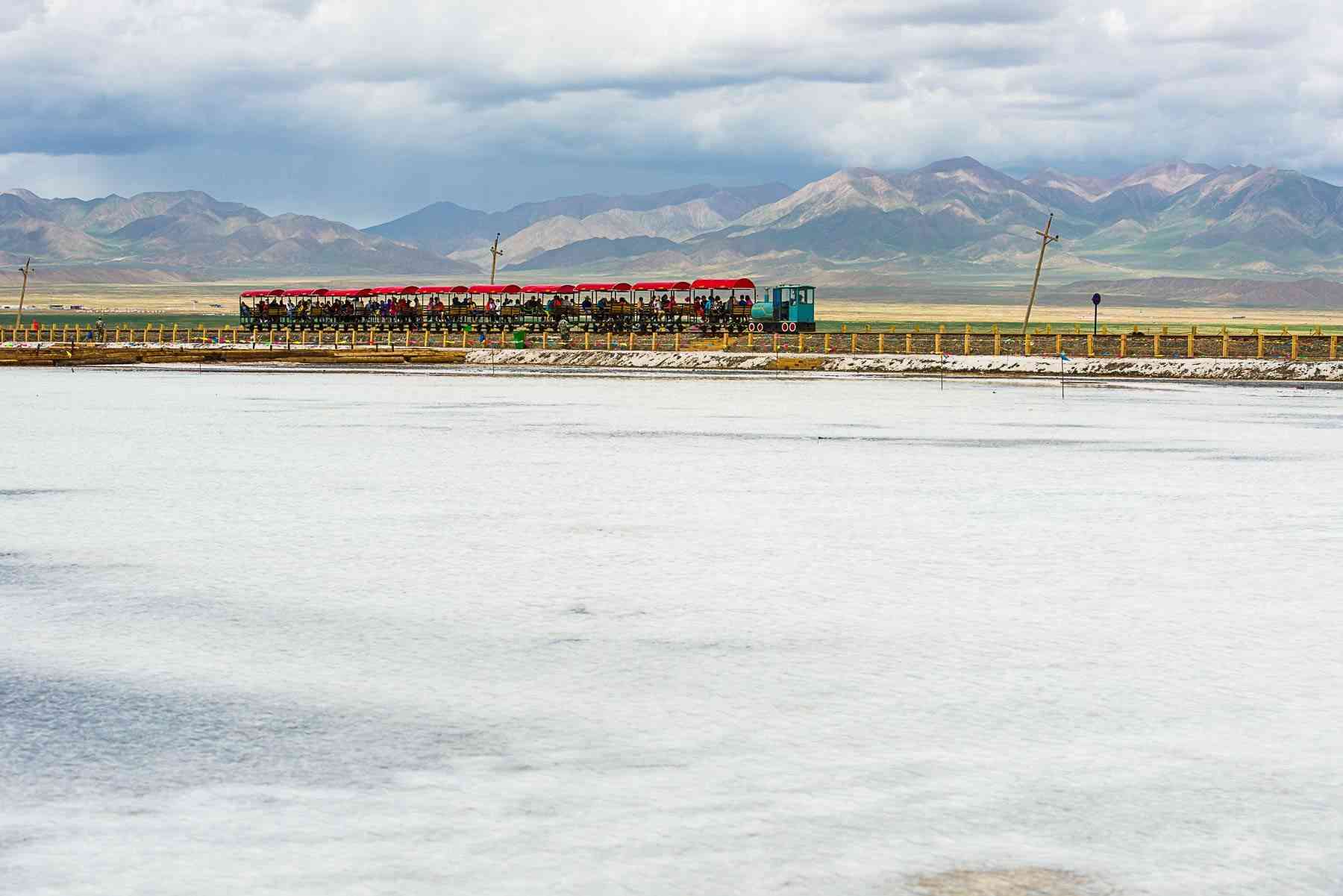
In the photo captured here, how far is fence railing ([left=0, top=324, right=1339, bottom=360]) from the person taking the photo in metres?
76.3

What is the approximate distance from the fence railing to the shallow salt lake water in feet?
180

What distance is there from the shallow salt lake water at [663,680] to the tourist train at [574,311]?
2845 inches

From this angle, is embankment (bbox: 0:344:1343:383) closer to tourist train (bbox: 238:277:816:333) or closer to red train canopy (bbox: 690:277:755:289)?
tourist train (bbox: 238:277:816:333)

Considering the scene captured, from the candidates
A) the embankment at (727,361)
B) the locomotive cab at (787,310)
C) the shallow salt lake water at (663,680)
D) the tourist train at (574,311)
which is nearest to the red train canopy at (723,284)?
the tourist train at (574,311)

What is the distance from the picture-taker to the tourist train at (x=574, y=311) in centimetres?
9800

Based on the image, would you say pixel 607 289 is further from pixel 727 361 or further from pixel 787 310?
pixel 727 361

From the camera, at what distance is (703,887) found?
20.5 ft

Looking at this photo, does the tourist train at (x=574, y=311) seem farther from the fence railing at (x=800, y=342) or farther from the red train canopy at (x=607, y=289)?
the fence railing at (x=800, y=342)

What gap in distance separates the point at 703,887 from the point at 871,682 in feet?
12.5

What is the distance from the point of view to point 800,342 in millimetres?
85188

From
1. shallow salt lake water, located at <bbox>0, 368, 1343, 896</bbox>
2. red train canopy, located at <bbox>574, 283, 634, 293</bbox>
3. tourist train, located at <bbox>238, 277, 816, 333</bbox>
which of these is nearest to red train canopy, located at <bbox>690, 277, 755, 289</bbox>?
tourist train, located at <bbox>238, 277, 816, 333</bbox>

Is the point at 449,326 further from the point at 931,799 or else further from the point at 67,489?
the point at 931,799

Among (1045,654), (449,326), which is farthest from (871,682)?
(449,326)

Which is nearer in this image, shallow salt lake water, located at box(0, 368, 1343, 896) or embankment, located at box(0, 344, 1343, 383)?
shallow salt lake water, located at box(0, 368, 1343, 896)
